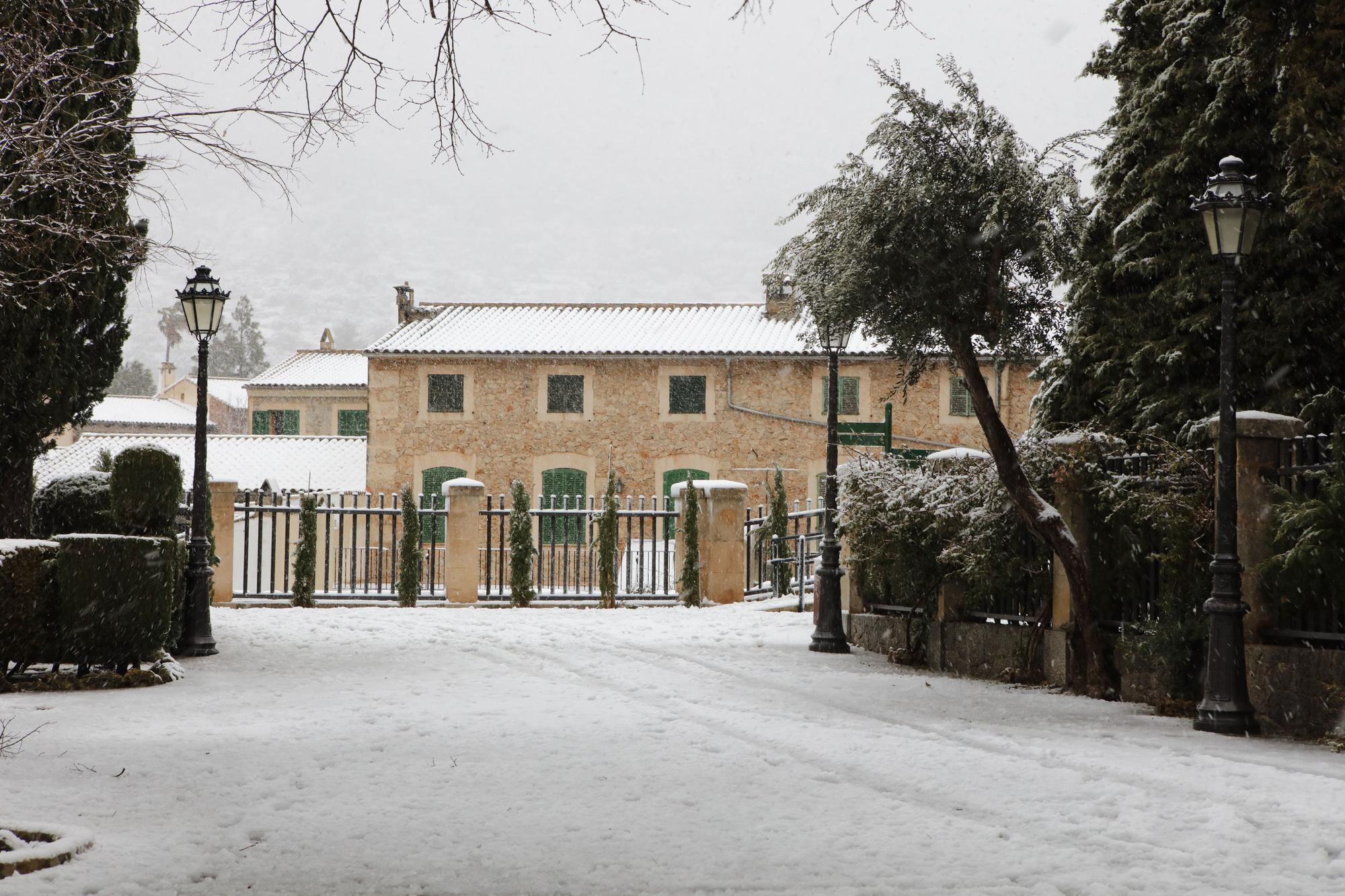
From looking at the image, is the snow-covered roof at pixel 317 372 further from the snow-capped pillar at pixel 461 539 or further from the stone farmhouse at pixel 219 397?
the snow-capped pillar at pixel 461 539

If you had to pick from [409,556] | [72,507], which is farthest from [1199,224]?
[409,556]

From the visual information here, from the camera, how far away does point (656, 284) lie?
550 feet

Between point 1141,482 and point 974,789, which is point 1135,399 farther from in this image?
point 974,789

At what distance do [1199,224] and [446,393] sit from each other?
22.3m

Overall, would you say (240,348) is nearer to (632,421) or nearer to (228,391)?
(228,391)

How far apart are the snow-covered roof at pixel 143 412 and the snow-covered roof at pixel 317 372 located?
761 cm

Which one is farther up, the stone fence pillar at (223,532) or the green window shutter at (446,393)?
the green window shutter at (446,393)

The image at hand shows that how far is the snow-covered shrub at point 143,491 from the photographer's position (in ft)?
31.0

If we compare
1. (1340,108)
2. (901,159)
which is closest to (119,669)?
(901,159)

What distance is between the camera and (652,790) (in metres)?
5.29

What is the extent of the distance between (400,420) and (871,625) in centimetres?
2048

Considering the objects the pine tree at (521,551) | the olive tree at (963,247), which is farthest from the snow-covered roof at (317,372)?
the olive tree at (963,247)

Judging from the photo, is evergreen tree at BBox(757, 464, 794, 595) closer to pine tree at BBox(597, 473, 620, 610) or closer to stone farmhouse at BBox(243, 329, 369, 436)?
pine tree at BBox(597, 473, 620, 610)

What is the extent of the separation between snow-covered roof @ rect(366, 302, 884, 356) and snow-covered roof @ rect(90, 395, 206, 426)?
23.2 meters
